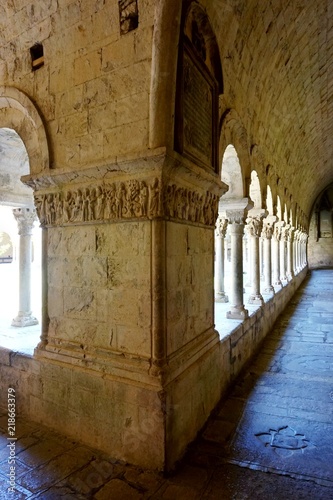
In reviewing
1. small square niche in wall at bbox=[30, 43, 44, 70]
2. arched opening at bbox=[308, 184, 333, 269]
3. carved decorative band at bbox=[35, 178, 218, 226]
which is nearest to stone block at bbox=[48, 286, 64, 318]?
carved decorative band at bbox=[35, 178, 218, 226]

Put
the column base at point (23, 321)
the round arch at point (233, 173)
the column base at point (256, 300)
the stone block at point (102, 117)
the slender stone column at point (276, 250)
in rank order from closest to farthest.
Answer: the stone block at point (102, 117)
the column base at point (23, 321)
the round arch at point (233, 173)
the column base at point (256, 300)
the slender stone column at point (276, 250)

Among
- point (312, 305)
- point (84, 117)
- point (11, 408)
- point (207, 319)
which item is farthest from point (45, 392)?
point (312, 305)

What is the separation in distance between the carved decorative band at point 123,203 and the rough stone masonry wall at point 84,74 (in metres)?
0.25

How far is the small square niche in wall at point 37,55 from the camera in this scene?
9.31ft

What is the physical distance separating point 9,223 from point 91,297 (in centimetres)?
1251

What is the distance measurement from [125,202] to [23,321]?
2747mm

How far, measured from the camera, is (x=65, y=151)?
2.69m

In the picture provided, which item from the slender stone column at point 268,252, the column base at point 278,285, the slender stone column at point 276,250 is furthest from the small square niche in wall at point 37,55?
the slender stone column at point 276,250

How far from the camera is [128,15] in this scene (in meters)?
2.30

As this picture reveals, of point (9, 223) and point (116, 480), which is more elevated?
point (9, 223)

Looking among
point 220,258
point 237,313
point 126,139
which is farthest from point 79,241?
point 220,258

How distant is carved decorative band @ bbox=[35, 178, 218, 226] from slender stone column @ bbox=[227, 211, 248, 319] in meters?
1.75

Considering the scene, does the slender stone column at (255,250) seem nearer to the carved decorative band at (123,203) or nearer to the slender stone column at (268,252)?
the slender stone column at (268,252)

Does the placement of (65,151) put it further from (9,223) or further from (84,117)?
(9,223)
